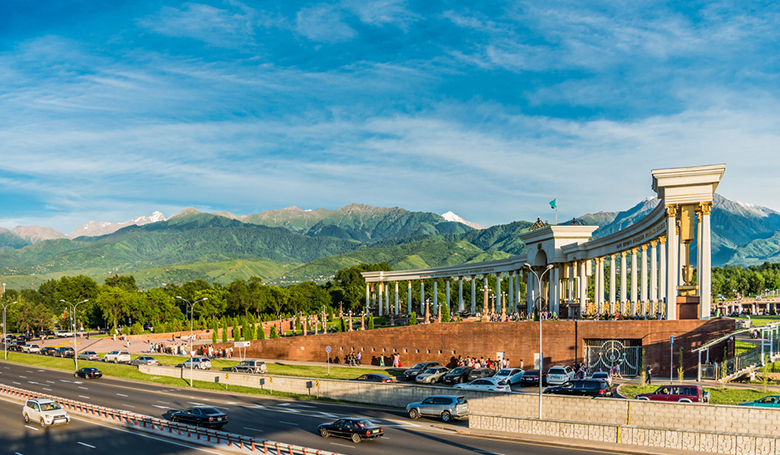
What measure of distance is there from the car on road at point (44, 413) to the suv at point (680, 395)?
117 ft

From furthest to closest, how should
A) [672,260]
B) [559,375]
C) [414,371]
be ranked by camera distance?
1. [414,371]
2. [672,260]
3. [559,375]

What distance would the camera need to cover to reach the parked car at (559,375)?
1876 inches

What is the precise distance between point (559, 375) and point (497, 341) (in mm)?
13077

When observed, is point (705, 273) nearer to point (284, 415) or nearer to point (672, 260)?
point (672, 260)

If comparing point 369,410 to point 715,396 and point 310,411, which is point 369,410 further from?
point 715,396

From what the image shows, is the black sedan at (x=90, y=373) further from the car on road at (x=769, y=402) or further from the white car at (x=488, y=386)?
the car on road at (x=769, y=402)

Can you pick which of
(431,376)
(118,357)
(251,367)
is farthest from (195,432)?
(118,357)

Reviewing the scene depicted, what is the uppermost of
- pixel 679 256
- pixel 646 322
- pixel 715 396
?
pixel 679 256

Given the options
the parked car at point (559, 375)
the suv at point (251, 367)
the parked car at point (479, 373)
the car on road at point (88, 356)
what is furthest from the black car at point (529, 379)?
the car on road at point (88, 356)

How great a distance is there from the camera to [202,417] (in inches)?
1447

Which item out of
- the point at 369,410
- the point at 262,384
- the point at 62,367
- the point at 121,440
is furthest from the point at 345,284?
the point at 121,440

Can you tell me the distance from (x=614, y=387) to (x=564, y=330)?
11.5 meters

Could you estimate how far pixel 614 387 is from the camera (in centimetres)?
4469

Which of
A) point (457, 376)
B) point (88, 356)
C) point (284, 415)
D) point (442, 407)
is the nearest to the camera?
point (442, 407)
